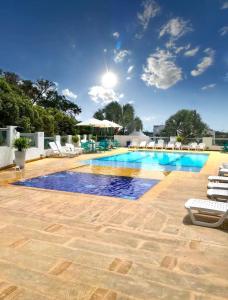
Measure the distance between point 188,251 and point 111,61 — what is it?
75.3ft

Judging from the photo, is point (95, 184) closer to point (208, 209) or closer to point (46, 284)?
point (208, 209)

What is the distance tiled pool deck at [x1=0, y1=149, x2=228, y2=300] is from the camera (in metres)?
2.55

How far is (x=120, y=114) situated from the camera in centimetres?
3906

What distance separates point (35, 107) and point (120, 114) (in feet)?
70.6

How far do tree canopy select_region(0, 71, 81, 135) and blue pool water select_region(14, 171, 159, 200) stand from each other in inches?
268

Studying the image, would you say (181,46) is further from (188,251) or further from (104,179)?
(188,251)

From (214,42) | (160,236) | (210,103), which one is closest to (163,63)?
(214,42)

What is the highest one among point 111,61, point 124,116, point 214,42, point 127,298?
point 214,42

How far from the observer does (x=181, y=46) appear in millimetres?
23469

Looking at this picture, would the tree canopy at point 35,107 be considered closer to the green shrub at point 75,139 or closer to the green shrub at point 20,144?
the green shrub at point 75,139

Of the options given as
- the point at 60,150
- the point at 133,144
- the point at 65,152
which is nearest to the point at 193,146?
the point at 133,144

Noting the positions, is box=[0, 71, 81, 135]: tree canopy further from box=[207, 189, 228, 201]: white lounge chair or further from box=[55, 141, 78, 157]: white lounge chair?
box=[207, 189, 228, 201]: white lounge chair

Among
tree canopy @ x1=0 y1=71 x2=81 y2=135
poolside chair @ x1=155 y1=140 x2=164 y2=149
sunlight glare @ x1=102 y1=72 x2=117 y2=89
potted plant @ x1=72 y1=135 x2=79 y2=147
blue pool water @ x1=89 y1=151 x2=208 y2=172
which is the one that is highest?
sunlight glare @ x1=102 y1=72 x2=117 y2=89

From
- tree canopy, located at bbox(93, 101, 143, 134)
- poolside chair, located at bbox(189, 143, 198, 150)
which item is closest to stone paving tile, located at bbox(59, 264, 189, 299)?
poolside chair, located at bbox(189, 143, 198, 150)
